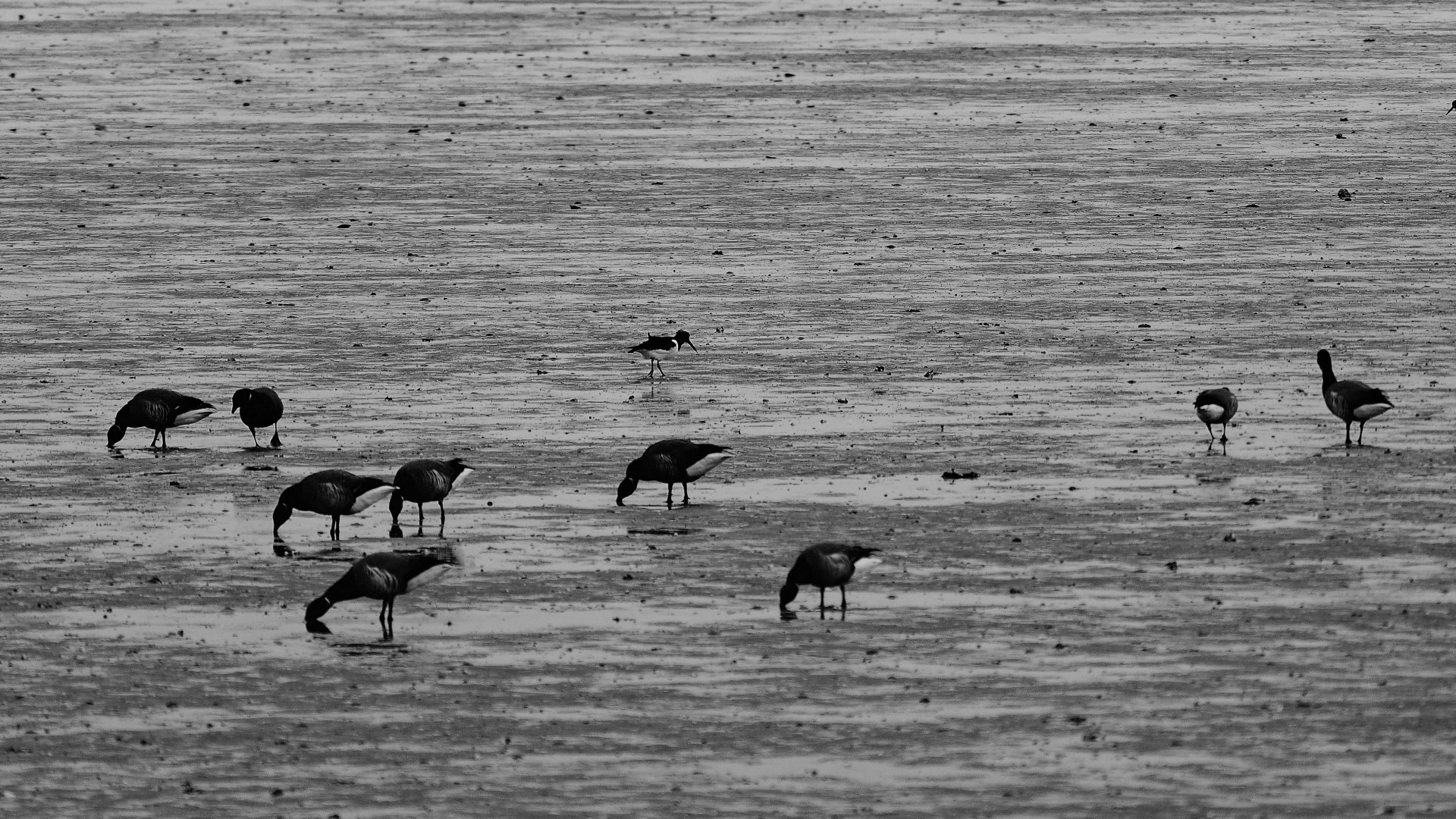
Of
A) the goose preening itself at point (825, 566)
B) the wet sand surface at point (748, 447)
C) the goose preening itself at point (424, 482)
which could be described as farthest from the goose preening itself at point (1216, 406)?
the goose preening itself at point (424, 482)

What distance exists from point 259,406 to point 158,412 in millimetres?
1007

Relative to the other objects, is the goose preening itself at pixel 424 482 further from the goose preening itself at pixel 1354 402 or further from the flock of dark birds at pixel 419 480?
the goose preening itself at pixel 1354 402

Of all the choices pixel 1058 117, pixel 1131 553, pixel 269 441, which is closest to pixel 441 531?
pixel 269 441

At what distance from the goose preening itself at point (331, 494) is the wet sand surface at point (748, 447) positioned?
0.37 meters

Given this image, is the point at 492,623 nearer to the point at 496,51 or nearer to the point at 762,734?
the point at 762,734

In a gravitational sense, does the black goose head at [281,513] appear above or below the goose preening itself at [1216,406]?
below

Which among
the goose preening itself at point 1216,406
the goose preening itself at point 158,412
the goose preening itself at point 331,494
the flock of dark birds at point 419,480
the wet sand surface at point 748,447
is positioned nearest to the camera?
the wet sand surface at point 748,447

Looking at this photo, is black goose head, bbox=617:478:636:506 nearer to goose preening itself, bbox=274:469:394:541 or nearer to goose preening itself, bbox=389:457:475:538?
goose preening itself, bbox=389:457:475:538

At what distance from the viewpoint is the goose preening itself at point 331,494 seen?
18.2m

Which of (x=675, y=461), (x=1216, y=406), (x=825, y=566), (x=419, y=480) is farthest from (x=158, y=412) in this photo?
(x=1216, y=406)

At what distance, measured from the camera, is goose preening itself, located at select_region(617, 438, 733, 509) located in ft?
62.4

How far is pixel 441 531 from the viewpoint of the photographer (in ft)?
61.2

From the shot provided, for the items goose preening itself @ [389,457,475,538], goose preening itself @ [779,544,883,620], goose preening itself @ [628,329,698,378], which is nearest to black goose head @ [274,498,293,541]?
goose preening itself @ [389,457,475,538]

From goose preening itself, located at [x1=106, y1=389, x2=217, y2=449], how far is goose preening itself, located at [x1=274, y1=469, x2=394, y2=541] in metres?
3.44
